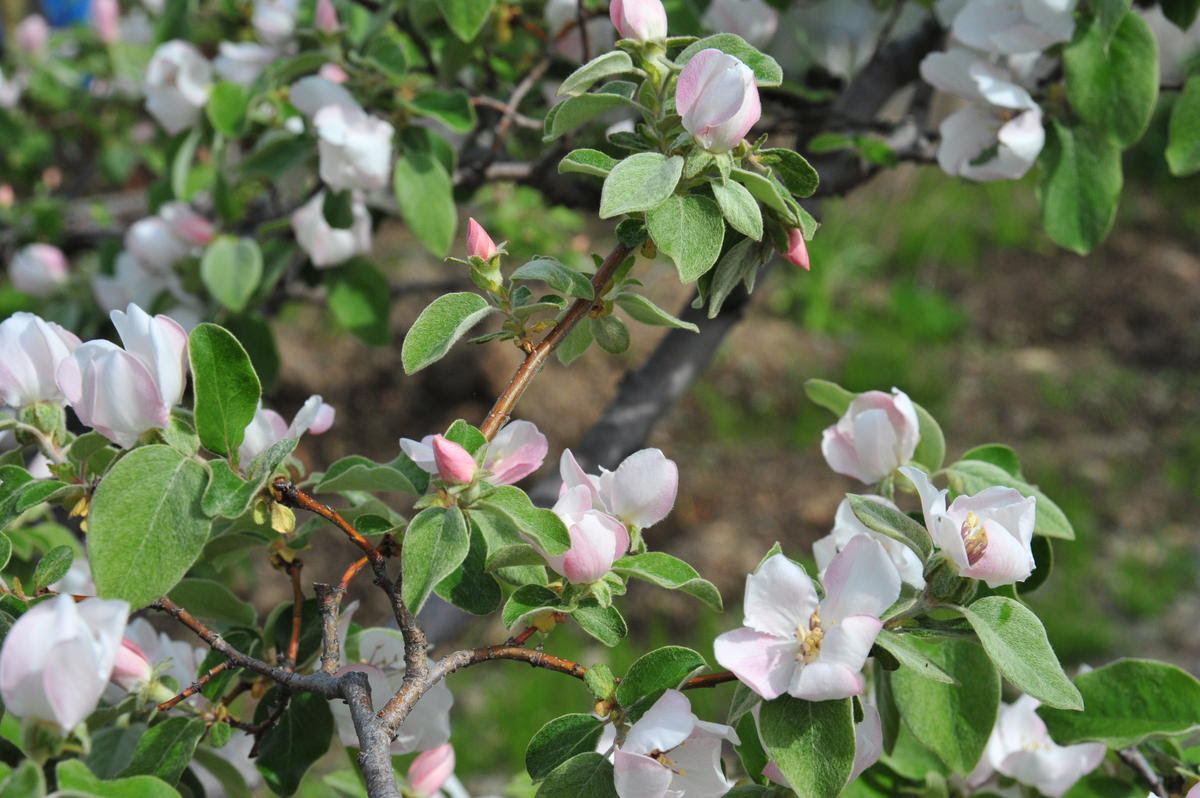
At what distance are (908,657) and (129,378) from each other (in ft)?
1.27

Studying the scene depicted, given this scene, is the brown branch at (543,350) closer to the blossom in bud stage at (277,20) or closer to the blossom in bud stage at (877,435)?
the blossom in bud stage at (877,435)

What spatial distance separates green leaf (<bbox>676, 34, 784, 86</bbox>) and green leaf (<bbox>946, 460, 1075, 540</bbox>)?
0.89 ft

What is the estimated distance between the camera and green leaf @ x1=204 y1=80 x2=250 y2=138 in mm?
1099

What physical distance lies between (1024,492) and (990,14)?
39cm

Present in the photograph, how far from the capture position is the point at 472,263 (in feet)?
2.02

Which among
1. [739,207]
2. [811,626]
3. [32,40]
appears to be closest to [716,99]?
[739,207]

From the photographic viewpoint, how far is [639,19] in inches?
25.9

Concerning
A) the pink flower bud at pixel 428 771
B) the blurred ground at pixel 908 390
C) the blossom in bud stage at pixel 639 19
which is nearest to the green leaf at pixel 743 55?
the blossom in bud stage at pixel 639 19

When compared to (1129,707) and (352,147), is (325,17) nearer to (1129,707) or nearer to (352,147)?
(352,147)

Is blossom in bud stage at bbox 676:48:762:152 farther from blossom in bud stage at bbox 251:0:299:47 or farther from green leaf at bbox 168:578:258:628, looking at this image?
blossom in bud stage at bbox 251:0:299:47

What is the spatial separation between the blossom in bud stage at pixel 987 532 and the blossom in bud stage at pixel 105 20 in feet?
5.70

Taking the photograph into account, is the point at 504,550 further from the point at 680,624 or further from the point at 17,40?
the point at 17,40

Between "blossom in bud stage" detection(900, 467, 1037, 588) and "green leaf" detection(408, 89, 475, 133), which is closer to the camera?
"blossom in bud stage" detection(900, 467, 1037, 588)

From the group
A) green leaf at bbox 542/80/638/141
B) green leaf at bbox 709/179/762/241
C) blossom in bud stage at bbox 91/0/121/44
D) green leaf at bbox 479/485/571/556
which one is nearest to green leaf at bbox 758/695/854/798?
green leaf at bbox 479/485/571/556
